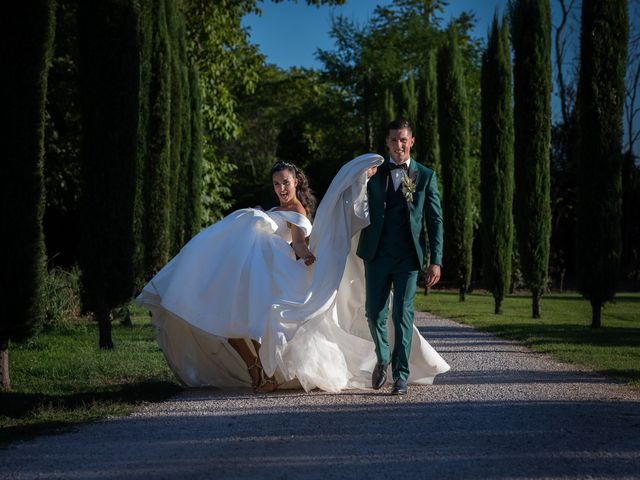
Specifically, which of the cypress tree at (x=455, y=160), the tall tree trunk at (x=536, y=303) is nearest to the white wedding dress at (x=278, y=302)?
the tall tree trunk at (x=536, y=303)

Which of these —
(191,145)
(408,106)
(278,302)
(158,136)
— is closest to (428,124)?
(408,106)

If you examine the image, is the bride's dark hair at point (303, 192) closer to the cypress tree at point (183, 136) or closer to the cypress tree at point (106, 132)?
the cypress tree at point (106, 132)

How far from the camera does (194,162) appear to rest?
2184cm

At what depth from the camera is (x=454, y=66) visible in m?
24.9

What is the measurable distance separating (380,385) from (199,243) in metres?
2.13

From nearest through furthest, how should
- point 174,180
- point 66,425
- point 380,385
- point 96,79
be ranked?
point 66,425 < point 380,385 < point 96,79 < point 174,180

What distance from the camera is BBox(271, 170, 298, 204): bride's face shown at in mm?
8570

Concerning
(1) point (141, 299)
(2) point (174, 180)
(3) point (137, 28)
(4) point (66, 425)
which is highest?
(3) point (137, 28)

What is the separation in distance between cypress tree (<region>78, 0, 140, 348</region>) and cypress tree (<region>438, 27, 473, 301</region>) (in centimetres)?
1453

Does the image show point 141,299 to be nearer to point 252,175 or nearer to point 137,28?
point 137,28

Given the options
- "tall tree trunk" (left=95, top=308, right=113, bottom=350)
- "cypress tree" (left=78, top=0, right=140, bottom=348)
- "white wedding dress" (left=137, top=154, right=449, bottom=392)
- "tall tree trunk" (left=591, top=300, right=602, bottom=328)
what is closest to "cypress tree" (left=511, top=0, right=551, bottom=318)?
"tall tree trunk" (left=591, top=300, right=602, bottom=328)

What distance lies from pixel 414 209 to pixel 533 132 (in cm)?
1126

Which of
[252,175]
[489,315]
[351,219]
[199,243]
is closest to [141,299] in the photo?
[199,243]

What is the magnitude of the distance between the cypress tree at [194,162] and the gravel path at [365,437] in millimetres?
13897
